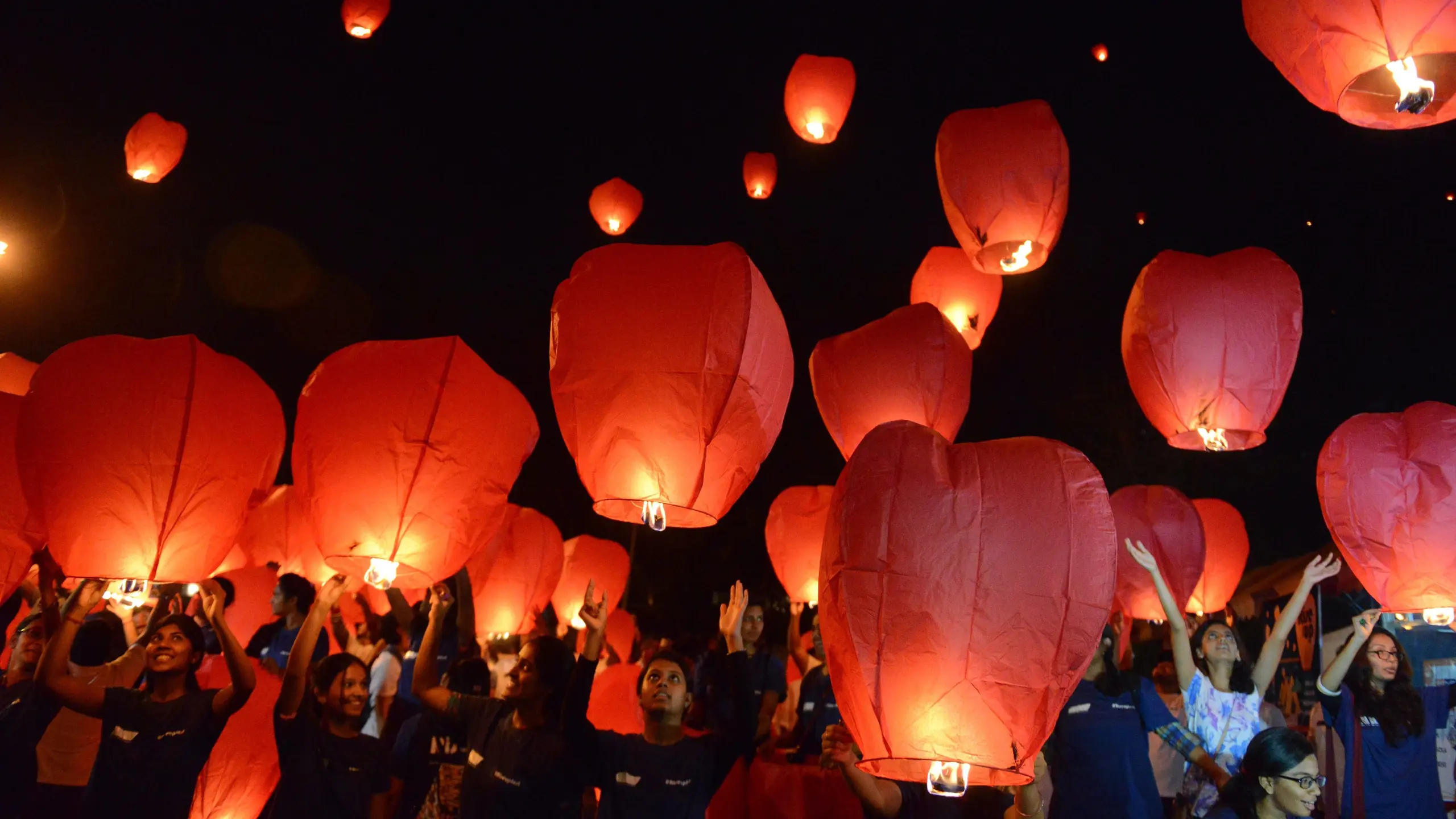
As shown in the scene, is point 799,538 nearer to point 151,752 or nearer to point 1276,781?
point 1276,781

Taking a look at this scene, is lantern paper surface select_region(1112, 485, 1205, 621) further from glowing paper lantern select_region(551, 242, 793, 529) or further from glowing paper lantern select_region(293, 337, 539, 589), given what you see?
glowing paper lantern select_region(293, 337, 539, 589)

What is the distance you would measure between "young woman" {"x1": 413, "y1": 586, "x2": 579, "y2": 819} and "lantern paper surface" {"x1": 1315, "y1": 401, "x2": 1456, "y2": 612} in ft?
10.8

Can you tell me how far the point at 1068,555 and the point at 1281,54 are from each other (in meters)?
2.09

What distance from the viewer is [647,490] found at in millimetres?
3037

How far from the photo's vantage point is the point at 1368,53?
282 cm

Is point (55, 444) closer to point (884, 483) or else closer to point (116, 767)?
point (116, 767)

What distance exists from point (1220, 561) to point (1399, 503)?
3027mm

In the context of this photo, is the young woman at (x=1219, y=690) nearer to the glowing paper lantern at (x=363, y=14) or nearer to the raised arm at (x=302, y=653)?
the raised arm at (x=302, y=653)

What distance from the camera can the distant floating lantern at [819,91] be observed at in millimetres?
6969

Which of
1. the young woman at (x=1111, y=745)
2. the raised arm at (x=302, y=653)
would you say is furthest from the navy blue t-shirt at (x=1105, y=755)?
the raised arm at (x=302, y=653)

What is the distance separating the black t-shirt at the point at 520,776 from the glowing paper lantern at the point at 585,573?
4.25 m

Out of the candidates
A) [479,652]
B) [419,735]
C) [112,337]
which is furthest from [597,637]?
[479,652]

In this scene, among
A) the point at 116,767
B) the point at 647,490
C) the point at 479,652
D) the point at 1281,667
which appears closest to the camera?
the point at 647,490

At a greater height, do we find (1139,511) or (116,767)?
(1139,511)
